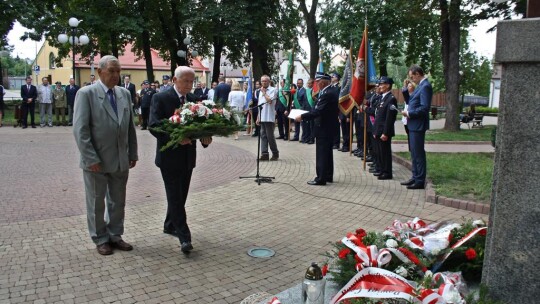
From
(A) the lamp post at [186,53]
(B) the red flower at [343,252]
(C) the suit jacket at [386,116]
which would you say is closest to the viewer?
(B) the red flower at [343,252]

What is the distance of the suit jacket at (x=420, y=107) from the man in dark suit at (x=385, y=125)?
2.26 ft

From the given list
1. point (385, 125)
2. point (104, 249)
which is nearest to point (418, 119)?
point (385, 125)

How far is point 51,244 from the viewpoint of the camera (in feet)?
17.6

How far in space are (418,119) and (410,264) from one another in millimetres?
5293

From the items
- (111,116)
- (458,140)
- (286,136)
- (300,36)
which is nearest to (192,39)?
(300,36)

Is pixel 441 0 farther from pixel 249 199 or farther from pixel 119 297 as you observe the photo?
pixel 119 297

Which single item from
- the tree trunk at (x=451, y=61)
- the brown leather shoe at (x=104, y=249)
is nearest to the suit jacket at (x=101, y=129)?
the brown leather shoe at (x=104, y=249)

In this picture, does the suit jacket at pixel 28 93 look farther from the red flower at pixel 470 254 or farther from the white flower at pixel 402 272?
the red flower at pixel 470 254

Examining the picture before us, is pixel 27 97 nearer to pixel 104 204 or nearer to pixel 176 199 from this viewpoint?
pixel 104 204

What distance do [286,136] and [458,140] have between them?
658cm

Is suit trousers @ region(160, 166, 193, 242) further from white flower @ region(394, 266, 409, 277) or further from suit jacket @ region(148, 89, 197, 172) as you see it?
white flower @ region(394, 266, 409, 277)

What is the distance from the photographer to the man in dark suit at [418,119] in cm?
841

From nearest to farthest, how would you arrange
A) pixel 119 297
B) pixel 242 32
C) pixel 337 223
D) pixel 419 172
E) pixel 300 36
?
pixel 119 297, pixel 337 223, pixel 419 172, pixel 242 32, pixel 300 36

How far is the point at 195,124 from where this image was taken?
4738 millimetres
